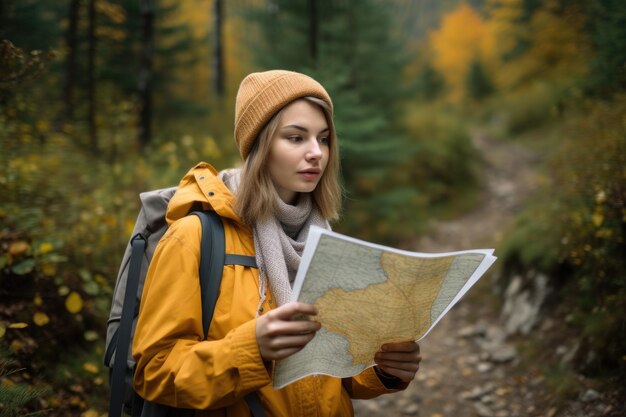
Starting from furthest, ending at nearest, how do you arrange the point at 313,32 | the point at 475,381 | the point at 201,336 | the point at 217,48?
the point at 217,48
the point at 313,32
the point at 475,381
the point at 201,336

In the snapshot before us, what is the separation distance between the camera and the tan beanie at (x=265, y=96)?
5.72 feet

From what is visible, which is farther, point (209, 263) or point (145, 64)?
point (145, 64)

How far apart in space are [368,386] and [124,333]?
1.08 meters

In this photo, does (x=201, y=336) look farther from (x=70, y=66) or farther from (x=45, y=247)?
(x=70, y=66)

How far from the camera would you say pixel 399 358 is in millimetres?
1661

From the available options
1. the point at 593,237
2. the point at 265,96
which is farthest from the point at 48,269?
the point at 593,237

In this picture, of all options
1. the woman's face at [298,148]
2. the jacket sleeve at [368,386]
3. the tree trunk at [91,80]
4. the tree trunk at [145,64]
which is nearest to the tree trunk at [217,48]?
the tree trunk at [145,64]

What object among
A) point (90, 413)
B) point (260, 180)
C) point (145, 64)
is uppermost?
point (145, 64)

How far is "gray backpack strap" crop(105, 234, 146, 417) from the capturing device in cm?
158

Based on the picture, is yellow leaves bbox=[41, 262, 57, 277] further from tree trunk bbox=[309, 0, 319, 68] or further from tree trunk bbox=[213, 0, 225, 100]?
tree trunk bbox=[213, 0, 225, 100]

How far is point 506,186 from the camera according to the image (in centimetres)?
1047

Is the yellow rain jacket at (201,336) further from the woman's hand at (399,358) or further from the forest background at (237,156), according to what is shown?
the forest background at (237,156)

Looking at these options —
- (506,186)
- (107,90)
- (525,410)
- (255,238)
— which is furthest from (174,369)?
(506,186)

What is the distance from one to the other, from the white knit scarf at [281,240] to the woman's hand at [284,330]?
0.29m
